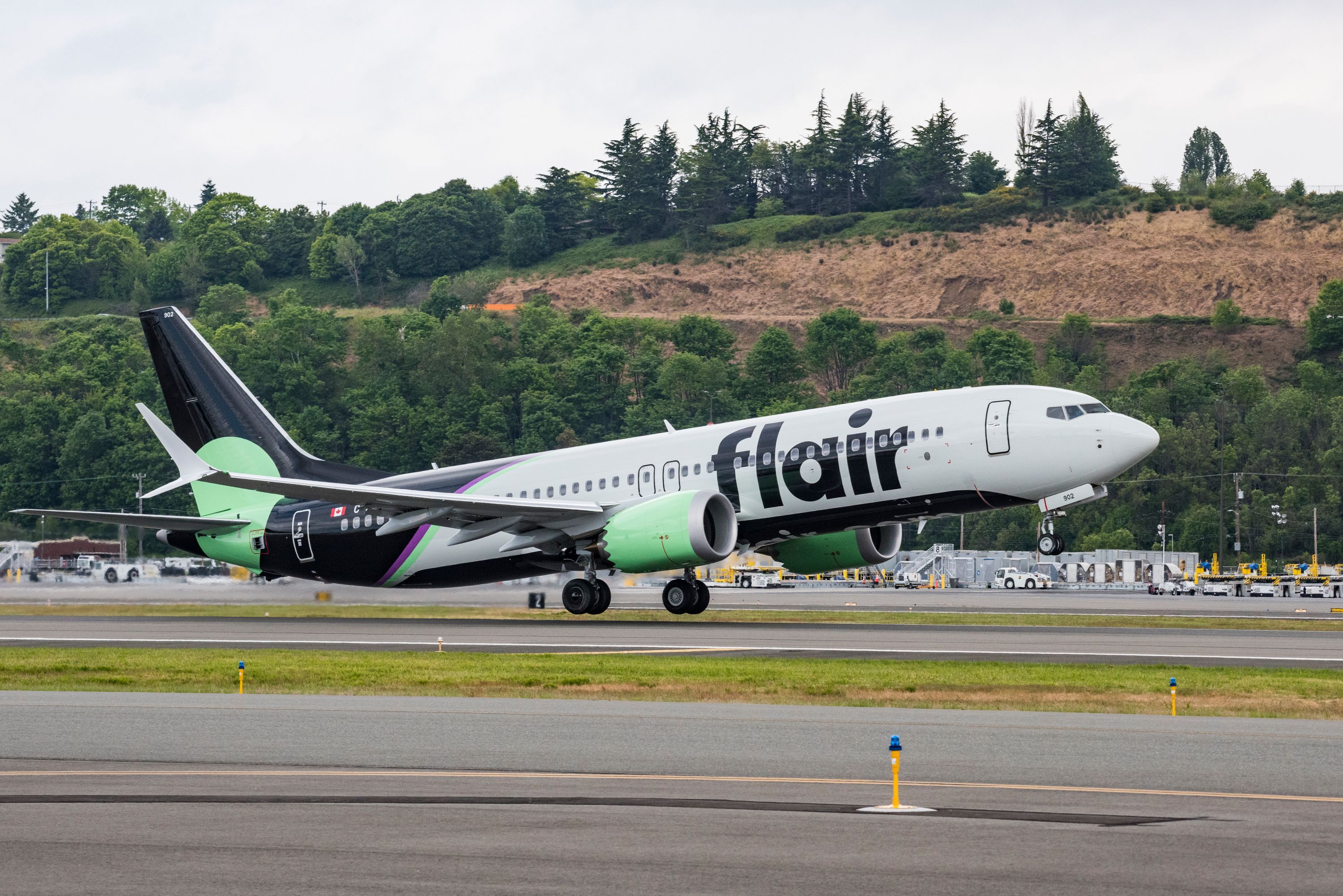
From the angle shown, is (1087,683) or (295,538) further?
(295,538)

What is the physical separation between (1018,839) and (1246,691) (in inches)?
582

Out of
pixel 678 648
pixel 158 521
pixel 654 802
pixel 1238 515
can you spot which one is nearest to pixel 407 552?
pixel 158 521

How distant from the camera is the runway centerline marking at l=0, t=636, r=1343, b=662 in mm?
32500

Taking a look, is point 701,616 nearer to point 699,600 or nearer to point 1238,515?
point 699,600

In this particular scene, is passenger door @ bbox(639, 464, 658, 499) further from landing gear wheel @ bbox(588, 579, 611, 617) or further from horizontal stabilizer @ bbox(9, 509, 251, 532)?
horizontal stabilizer @ bbox(9, 509, 251, 532)

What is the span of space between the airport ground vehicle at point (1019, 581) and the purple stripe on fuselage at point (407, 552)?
5825 cm

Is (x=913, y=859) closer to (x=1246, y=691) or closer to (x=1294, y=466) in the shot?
(x=1246, y=691)

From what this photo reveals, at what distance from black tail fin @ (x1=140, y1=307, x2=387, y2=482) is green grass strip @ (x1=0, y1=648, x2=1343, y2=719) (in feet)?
59.9

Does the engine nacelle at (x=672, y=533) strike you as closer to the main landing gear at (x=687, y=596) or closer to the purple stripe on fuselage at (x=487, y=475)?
the main landing gear at (x=687, y=596)

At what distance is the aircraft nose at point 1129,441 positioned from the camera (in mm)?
39156

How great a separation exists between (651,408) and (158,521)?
134m

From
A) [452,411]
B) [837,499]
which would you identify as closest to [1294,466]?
[452,411]

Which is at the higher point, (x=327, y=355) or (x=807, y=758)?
(x=327, y=355)

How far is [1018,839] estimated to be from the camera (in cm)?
1220
